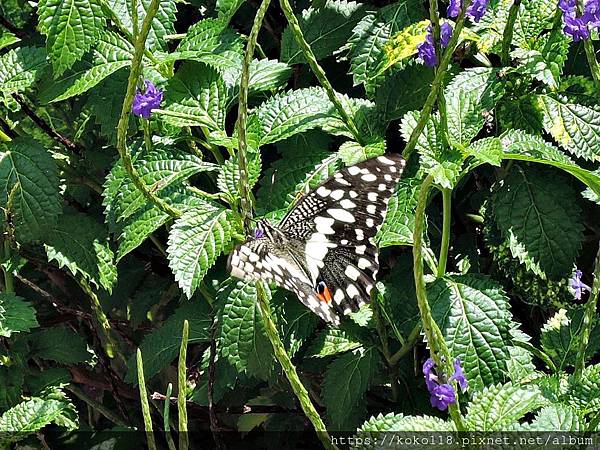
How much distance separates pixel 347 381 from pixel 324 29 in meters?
0.92

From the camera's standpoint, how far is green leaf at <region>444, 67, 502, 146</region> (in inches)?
79.0

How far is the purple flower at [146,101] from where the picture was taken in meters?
1.97

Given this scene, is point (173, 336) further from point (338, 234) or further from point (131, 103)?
point (131, 103)

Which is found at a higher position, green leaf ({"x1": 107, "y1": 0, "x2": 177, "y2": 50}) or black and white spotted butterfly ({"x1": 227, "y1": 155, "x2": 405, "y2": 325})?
green leaf ({"x1": 107, "y1": 0, "x2": 177, "y2": 50})

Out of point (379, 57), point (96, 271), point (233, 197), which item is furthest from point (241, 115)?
point (96, 271)

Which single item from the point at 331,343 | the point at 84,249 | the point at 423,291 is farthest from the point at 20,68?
the point at 423,291

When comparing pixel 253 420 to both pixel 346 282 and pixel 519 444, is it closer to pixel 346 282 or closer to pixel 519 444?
pixel 346 282

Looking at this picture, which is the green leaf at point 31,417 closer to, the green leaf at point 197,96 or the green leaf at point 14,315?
the green leaf at point 14,315

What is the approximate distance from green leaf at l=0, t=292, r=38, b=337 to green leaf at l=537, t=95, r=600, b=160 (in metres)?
1.36

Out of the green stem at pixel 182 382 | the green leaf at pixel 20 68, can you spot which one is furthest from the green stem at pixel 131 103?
the green leaf at pixel 20 68

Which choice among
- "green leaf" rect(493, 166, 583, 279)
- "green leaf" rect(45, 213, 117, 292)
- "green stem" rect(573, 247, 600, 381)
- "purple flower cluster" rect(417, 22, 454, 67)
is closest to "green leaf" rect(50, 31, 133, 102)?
"green leaf" rect(45, 213, 117, 292)

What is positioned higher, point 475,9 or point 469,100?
point 475,9

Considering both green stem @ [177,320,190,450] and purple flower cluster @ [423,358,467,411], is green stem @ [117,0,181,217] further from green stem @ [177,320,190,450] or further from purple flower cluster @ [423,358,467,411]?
purple flower cluster @ [423,358,467,411]

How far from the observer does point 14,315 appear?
93.0 inches
